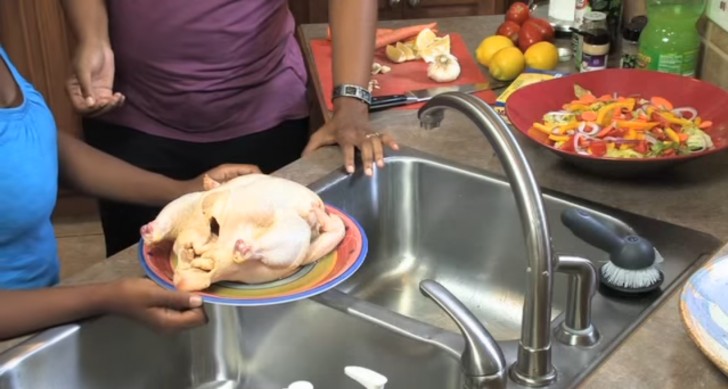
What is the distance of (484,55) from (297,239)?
0.83 m

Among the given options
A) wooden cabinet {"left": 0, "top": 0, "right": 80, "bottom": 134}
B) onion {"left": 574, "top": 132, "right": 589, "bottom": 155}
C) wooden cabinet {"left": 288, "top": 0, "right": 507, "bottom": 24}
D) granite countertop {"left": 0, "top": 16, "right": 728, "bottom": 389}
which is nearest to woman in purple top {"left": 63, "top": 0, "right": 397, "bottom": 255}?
granite countertop {"left": 0, "top": 16, "right": 728, "bottom": 389}

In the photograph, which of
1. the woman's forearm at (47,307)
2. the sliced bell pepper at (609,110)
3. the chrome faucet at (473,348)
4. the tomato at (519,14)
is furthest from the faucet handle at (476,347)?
the tomato at (519,14)

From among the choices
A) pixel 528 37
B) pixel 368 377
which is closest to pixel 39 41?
pixel 528 37

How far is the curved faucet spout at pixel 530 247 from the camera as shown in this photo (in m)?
0.81

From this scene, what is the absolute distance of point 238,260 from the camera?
0.96 m

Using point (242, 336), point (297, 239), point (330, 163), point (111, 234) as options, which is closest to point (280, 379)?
point (242, 336)

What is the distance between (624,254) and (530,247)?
277 millimetres

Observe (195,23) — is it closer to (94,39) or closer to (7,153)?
(94,39)

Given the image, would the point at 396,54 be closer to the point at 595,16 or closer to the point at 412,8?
the point at 595,16

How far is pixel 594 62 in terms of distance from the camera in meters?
1.60

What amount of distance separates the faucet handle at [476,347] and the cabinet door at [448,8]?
6.43 feet

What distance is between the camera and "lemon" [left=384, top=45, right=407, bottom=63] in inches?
69.8

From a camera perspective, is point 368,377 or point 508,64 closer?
point 368,377

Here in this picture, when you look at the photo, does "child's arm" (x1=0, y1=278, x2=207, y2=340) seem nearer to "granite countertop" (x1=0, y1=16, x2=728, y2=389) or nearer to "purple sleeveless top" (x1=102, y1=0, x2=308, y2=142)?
"granite countertop" (x1=0, y1=16, x2=728, y2=389)
